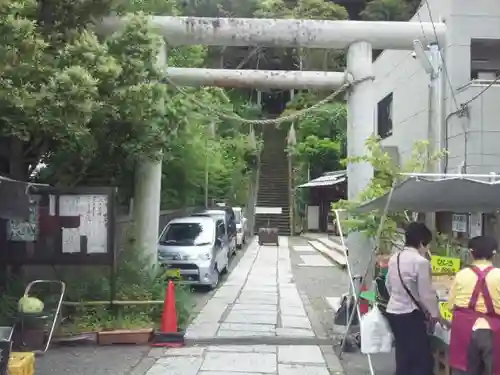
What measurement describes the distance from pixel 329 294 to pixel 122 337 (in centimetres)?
712

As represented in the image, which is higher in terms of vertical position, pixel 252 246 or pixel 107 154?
pixel 107 154

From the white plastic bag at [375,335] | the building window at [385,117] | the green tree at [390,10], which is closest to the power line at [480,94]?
the building window at [385,117]

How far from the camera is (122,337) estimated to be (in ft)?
30.9

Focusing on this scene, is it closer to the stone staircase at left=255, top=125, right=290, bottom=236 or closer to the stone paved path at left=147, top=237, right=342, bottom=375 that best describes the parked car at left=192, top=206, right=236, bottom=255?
the stone paved path at left=147, top=237, right=342, bottom=375

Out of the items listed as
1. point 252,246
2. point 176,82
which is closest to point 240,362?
point 176,82

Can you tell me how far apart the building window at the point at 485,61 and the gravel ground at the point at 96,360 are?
31.9 feet

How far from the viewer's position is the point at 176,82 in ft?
38.8

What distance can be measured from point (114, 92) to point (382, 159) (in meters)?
4.04

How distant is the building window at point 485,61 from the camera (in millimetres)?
14242

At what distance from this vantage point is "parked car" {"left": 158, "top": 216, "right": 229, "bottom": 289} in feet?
51.2

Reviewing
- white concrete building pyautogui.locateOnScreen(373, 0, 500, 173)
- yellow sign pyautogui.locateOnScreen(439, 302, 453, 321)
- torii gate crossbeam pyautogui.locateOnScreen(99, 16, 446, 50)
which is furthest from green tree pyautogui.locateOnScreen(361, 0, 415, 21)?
yellow sign pyautogui.locateOnScreen(439, 302, 453, 321)

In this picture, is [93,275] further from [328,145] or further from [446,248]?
[328,145]

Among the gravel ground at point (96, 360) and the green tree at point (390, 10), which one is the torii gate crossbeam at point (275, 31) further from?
the green tree at point (390, 10)

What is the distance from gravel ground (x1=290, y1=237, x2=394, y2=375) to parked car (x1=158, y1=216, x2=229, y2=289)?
2387 mm
